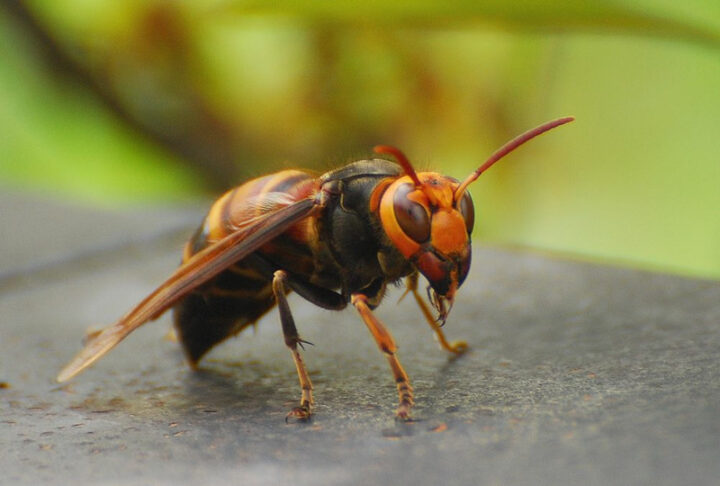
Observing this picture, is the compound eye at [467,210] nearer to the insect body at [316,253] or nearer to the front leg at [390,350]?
the insect body at [316,253]

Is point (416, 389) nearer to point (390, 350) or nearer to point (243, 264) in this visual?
point (390, 350)

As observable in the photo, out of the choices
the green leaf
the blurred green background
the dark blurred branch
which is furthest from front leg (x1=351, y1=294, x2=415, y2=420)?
the dark blurred branch

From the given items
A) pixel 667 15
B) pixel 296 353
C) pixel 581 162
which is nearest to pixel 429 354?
pixel 296 353

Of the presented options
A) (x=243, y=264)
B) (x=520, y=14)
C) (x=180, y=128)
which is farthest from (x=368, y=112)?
(x=243, y=264)

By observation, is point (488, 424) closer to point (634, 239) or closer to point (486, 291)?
point (486, 291)

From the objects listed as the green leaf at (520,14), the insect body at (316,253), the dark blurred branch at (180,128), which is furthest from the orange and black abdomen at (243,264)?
the dark blurred branch at (180,128)

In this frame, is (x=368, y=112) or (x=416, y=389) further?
(x=368, y=112)

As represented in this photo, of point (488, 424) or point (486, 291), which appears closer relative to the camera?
point (488, 424)
